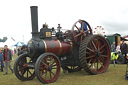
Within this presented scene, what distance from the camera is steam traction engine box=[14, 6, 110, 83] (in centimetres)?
558

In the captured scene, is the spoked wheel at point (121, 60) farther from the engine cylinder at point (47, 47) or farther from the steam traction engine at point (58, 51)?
the engine cylinder at point (47, 47)

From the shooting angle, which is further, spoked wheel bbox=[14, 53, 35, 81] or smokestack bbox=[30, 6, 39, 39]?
spoked wheel bbox=[14, 53, 35, 81]

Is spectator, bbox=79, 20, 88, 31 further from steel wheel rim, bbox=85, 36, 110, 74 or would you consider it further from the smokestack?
the smokestack

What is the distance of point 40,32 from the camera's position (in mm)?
6129

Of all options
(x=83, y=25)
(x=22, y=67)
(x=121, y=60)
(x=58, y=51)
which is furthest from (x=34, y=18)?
(x=121, y=60)

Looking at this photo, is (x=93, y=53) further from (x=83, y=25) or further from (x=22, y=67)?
(x=22, y=67)

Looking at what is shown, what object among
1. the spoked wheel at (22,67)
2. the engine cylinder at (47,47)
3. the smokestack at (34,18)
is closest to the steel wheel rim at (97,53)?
the engine cylinder at (47,47)

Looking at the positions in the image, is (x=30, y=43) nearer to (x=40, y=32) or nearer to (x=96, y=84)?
(x=40, y=32)

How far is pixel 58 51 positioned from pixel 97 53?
1623mm

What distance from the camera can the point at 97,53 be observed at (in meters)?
6.79

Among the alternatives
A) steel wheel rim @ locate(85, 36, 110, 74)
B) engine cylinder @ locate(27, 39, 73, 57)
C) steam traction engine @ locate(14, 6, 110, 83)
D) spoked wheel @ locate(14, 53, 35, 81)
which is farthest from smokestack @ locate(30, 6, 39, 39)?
steel wheel rim @ locate(85, 36, 110, 74)

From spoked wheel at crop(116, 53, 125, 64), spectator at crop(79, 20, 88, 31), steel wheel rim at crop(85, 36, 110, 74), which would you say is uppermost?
spectator at crop(79, 20, 88, 31)

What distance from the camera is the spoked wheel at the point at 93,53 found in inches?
247

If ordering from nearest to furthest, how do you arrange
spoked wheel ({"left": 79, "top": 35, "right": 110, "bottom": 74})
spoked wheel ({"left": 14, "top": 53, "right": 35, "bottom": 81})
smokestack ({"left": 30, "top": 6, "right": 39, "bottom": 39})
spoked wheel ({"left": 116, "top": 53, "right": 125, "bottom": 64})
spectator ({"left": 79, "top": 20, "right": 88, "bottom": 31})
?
1. smokestack ({"left": 30, "top": 6, "right": 39, "bottom": 39})
2. spoked wheel ({"left": 14, "top": 53, "right": 35, "bottom": 81})
3. spoked wheel ({"left": 79, "top": 35, "right": 110, "bottom": 74})
4. spectator ({"left": 79, "top": 20, "right": 88, "bottom": 31})
5. spoked wheel ({"left": 116, "top": 53, "right": 125, "bottom": 64})
